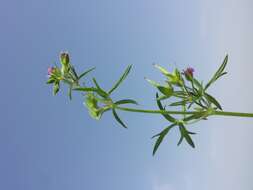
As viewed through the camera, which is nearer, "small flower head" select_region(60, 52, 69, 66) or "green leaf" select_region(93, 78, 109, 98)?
"green leaf" select_region(93, 78, 109, 98)

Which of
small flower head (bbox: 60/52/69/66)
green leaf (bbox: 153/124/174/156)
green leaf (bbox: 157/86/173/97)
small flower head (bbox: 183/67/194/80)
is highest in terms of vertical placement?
small flower head (bbox: 60/52/69/66)

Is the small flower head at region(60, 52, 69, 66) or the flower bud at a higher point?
the small flower head at region(60, 52, 69, 66)

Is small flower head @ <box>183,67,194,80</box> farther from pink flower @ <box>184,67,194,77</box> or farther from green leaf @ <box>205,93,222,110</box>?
green leaf @ <box>205,93,222,110</box>

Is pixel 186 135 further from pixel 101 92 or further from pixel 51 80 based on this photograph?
pixel 51 80

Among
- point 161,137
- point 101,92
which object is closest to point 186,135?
point 161,137

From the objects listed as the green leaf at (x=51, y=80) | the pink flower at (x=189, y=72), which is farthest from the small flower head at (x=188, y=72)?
the green leaf at (x=51, y=80)

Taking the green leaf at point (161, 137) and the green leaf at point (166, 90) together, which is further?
the green leaf at point (161, 137)

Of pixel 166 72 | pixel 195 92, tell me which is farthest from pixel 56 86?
pixel 195 92

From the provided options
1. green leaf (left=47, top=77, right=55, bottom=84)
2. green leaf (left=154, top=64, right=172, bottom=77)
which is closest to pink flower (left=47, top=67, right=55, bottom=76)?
green leaf (left=47, top=77, right=55, bottom=84)

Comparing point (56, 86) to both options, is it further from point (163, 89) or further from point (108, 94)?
point (163, 89)

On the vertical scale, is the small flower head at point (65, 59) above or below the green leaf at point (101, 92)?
above

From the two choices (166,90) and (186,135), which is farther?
(186,135)

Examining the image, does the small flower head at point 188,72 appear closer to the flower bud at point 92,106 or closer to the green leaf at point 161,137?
the green leaf at point 161,137

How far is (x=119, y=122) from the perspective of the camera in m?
3.92
